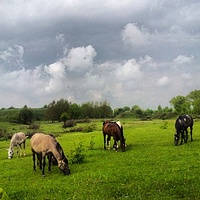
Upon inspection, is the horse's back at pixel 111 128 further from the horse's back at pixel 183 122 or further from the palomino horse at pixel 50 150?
the palomino horse at pixel 50 150

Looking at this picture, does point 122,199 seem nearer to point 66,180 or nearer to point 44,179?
point 66,180

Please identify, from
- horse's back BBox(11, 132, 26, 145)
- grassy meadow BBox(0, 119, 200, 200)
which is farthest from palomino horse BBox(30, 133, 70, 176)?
horse's back BBox(11, 132, 26, 145)

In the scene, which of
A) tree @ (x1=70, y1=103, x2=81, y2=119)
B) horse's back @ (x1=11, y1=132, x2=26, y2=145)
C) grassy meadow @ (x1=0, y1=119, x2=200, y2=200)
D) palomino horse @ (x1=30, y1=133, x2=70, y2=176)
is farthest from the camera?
tree @ (x1=70, y1=103, x2=81, y2=119)

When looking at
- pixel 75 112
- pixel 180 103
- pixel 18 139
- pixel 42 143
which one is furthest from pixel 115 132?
pixel 180 103

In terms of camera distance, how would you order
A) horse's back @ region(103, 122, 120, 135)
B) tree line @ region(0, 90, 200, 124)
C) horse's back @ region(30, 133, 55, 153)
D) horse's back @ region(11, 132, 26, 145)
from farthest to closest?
tree line @ region(0, 90, 200, 124)
horse's back @ region(11, 132, 26, 145)
horse's back @ region(103, 122, 120, 135)
horse's back @ region(30, 133, 55, 153)

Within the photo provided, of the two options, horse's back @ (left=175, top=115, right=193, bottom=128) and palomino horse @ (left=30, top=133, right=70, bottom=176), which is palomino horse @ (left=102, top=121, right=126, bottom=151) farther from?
palomino horse @ (left=30, top=133, right=70, bottom=176)

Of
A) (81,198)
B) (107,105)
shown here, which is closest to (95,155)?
(81,198)

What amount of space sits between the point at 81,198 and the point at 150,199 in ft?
10.0

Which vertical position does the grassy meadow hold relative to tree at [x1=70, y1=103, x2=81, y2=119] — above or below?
below

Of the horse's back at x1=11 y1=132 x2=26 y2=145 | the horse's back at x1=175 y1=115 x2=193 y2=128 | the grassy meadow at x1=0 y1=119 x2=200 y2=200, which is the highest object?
the horse's back at x1=175 y1=115 x2=193 y2=128

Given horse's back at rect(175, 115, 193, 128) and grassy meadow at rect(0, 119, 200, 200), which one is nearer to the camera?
grassy meadow at rect(0, 119, 200, 200)

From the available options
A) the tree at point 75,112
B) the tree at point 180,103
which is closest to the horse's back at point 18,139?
the tree at point 75,112

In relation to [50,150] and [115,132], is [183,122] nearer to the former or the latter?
[115,132]

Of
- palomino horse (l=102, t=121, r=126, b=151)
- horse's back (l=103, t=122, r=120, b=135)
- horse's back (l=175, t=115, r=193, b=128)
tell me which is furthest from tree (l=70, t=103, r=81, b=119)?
palomino horse (l=102, t=121, r=126, b=151)
